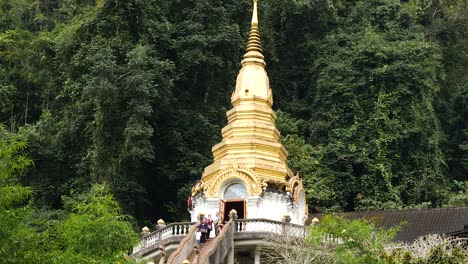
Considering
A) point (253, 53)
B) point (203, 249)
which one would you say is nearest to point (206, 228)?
point (203, 249)

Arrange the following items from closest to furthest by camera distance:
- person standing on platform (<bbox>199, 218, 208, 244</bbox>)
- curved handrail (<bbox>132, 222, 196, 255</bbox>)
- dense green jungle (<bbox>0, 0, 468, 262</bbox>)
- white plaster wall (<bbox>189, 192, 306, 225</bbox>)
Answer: person standing on platform (<bbox>199, 218, 208, 244</bbox>)
curved handrail (<bbox>132, 222, 196, 255</bbox>)
white plaster wall (<bbox>189, 192, 306, 225</bbox>)
dense green jungle (<bbox>0, 0, 468, 262</bbox>)

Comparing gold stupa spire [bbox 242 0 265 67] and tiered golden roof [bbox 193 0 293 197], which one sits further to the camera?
gold stupa spire [bbox 242 0 265 67]

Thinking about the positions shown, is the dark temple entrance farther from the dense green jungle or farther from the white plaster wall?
the dense green jungle

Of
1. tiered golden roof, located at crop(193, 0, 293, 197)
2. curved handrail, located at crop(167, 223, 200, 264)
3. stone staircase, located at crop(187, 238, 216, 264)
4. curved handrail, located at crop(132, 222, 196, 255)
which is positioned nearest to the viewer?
curved handrail, located at crop(167, 223, 200, 264)

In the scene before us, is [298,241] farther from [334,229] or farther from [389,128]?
[389,128]

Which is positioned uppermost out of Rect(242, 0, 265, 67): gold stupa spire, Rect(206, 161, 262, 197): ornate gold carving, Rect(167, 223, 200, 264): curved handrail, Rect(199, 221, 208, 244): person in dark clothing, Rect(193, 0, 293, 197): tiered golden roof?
Rect(242, 0, 265, 67): gold stupa spire

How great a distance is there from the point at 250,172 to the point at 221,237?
16.7 feet

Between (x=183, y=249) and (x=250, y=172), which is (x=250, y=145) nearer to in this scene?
(x=250, y=172)

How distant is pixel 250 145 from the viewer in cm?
3331

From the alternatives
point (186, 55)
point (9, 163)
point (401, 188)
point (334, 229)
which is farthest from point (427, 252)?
point (186, 55)

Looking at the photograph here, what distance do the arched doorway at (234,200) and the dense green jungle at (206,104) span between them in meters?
4.27

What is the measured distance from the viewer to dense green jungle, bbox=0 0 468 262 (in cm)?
3691

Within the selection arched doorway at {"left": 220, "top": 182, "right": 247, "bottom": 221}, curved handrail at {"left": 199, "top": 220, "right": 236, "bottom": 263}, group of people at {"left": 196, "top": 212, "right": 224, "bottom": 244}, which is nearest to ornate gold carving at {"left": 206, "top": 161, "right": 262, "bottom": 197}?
arched doorway at {"left": 220, "top": 182, "right": 247, "bottom": 221}

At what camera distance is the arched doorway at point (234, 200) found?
31531mm
